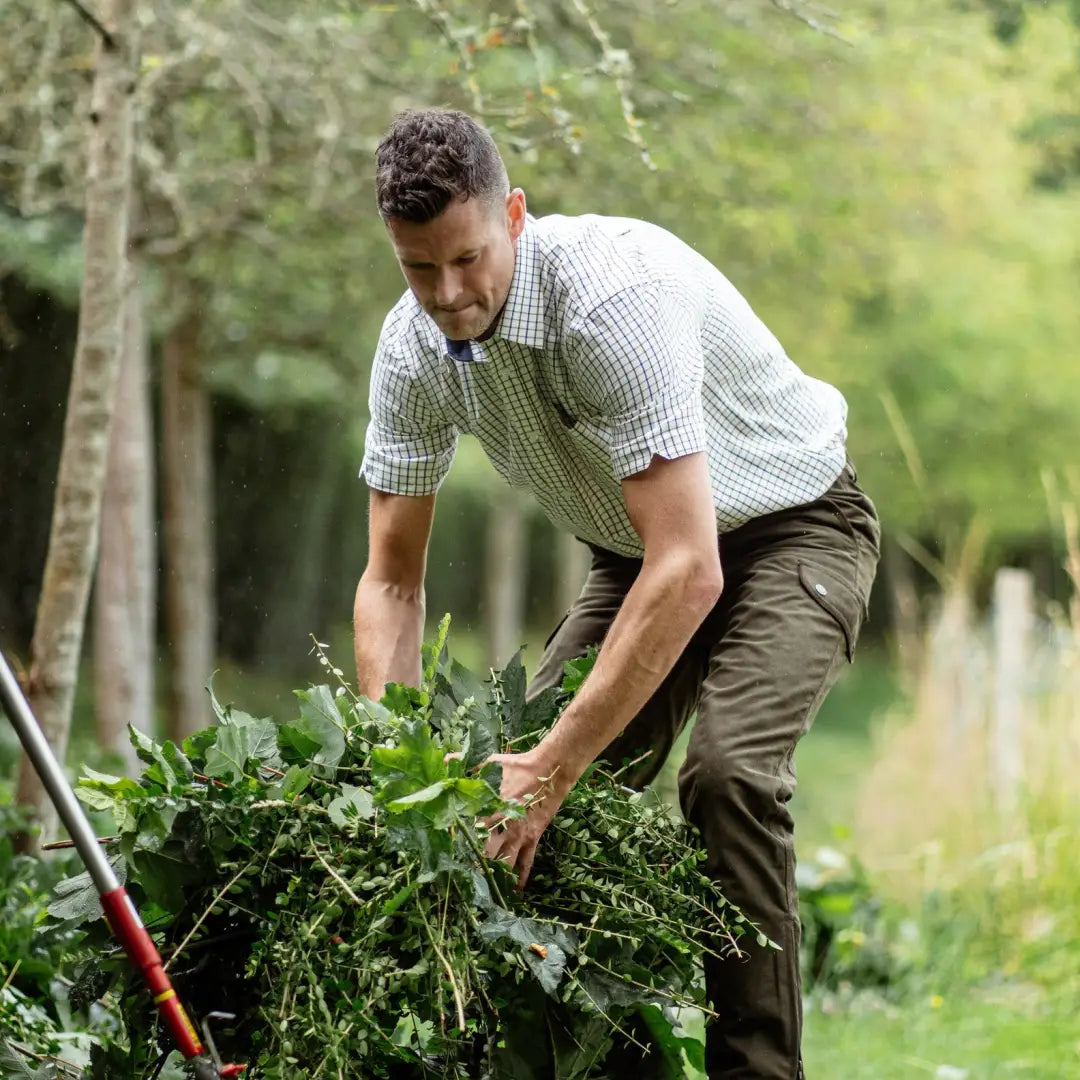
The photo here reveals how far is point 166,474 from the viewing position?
9945 mm

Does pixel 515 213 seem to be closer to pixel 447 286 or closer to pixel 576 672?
pixel 447 286

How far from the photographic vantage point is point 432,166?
2627mm

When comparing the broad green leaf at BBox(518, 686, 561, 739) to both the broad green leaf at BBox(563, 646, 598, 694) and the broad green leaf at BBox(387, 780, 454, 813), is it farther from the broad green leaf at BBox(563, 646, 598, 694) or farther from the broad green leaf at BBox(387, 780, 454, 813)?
the broad green leaf at BBox(387, 780, 454, 813)

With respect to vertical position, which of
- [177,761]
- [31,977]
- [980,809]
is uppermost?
[177,761]

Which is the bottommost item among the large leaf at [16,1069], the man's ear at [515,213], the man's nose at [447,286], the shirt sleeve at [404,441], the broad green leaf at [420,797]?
the large leaf at [16,1069]

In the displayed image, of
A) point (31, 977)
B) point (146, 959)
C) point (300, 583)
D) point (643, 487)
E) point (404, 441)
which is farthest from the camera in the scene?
point (300, 583)

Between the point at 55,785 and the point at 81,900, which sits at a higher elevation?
the point at 55,785

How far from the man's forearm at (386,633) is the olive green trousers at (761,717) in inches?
12.6

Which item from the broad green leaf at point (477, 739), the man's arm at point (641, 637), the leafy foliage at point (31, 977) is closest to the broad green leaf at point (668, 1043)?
the man's arm at point (641, 637)

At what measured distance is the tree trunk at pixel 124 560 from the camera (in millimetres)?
7332

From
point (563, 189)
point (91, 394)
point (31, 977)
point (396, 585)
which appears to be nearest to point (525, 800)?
point (396, 585)

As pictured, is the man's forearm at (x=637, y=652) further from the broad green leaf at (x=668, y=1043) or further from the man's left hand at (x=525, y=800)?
the broad green leaf at (x=668, y=1043)

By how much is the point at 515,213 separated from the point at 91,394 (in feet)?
5.91

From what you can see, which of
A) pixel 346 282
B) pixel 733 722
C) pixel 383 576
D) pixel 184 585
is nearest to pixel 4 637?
pixel 184 585
